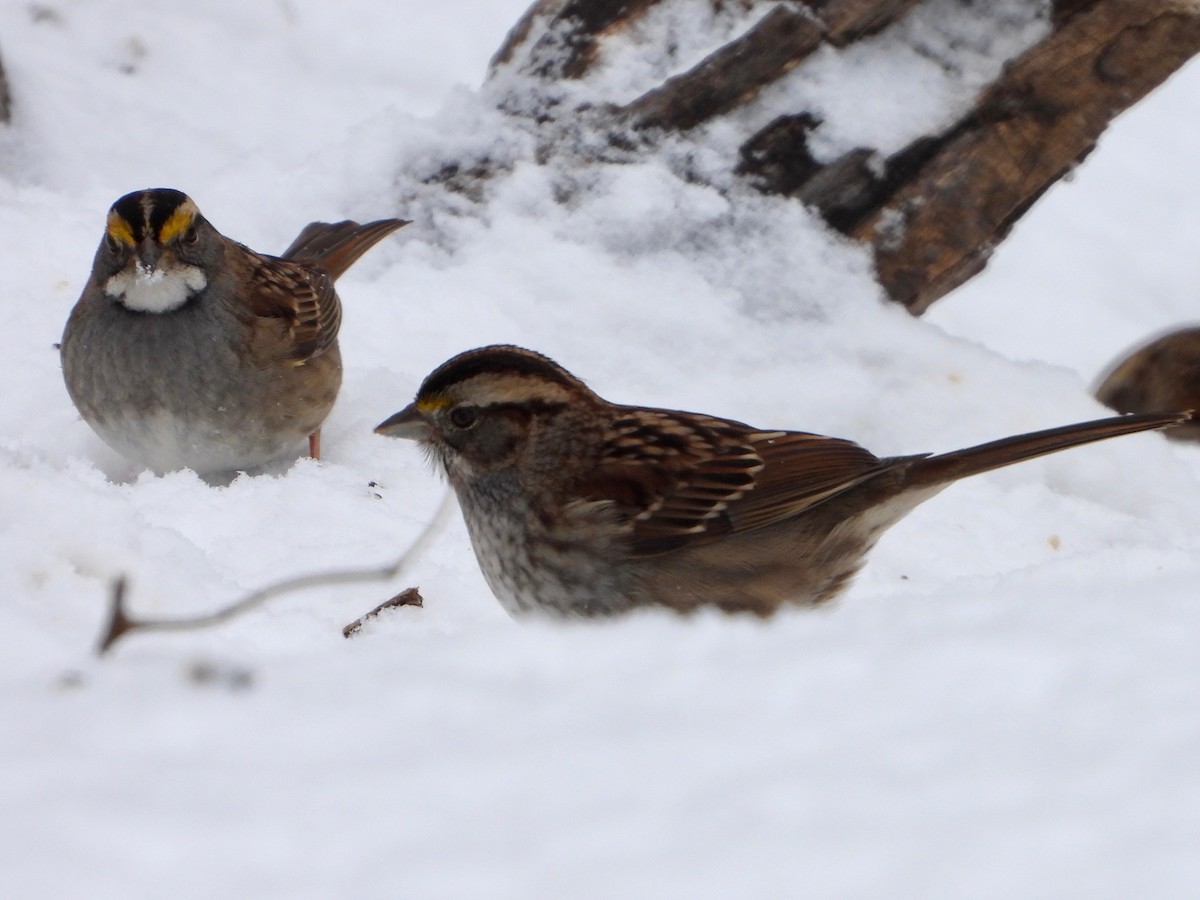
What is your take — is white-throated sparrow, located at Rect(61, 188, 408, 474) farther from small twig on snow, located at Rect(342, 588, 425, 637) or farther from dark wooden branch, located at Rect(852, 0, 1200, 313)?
dark wooden branch, located at Rect(852, 0, 1200, 313)

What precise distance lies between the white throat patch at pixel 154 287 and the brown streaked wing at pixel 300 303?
0.80 feet

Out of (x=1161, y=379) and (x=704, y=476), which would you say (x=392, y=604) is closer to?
(x=704, y=476)

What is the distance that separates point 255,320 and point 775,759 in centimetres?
367

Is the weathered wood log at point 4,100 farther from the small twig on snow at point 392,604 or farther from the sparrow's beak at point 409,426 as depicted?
the small twig on snow at point 392,604

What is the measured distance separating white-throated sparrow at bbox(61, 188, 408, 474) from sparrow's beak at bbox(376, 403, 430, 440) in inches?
40.1

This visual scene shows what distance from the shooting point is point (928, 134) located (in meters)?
5.64

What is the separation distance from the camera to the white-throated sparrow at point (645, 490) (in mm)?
3510

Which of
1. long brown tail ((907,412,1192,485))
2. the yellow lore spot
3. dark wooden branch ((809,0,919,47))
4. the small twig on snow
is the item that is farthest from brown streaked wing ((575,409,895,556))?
dark wooden branch ((809,0,919,47))

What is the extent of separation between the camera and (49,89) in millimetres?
6742

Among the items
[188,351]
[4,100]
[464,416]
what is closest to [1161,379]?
[464,416]

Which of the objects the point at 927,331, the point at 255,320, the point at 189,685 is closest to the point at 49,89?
the point at 255,320

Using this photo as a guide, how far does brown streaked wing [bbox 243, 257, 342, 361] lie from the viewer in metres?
4.77

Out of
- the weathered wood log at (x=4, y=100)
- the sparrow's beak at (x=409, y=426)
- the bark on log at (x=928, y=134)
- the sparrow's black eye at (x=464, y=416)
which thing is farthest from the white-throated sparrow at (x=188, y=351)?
the weathered wood log at (x=4, y=100)

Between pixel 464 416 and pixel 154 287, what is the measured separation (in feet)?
4.45
